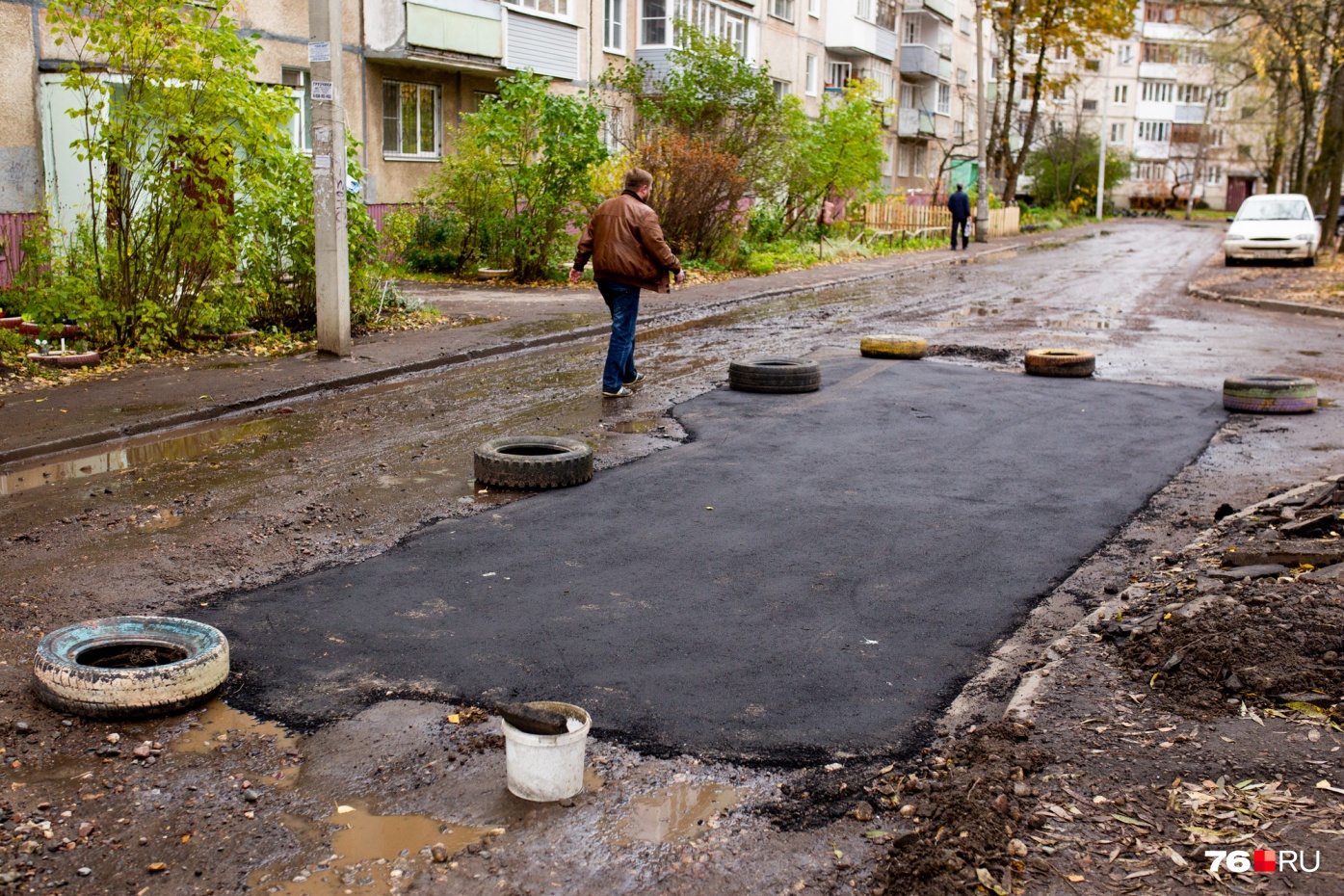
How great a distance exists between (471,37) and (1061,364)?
57.6 ft

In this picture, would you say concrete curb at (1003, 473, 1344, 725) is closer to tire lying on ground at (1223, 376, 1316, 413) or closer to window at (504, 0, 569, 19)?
tire lying on ground at (1223, 376, 1316, 413)

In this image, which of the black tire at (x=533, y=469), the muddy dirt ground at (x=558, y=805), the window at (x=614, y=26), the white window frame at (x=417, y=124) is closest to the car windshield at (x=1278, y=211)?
the window at (x=614, y=26)

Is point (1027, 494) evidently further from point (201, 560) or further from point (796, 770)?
point (201, 560)

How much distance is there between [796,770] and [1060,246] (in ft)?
132

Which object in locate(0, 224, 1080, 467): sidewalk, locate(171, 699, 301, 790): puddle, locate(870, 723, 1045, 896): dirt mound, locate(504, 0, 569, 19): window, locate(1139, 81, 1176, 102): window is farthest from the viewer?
locate(1139, 81, 1176, 102): window

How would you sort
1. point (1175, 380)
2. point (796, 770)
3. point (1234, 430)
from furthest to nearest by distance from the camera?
point (1175, 380), point (1234, 430), point (796, 770)

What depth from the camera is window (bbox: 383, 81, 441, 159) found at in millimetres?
25422

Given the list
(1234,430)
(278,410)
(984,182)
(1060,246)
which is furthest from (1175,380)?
(984,182)

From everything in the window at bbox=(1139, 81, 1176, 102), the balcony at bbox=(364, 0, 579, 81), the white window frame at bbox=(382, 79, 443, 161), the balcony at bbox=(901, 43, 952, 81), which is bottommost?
the white window frame at bbox=(382, 79, 443, 161)

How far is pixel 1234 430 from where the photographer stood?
10.1 metres

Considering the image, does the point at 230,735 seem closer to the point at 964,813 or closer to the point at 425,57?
the point at 964,813

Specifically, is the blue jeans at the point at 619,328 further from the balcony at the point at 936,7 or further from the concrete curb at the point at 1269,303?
the balcony at the point at 936,7

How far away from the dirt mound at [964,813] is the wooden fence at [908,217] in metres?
35.7

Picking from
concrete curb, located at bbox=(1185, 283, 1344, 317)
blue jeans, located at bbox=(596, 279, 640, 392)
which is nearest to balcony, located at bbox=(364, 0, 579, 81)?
concrete curb, located at bbox=(1185, 283, 1344, 317)
